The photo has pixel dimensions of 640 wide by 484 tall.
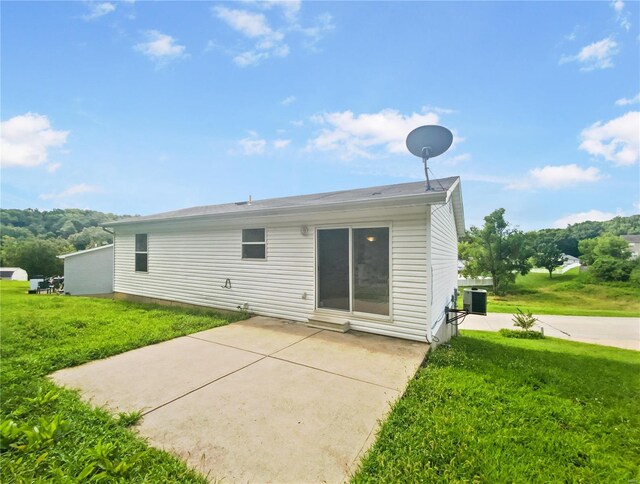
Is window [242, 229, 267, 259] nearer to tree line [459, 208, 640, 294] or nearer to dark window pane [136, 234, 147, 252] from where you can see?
dark window pane [136, 234, 147, 252]

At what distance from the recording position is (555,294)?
64.8 ft

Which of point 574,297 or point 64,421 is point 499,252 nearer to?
point 574,297

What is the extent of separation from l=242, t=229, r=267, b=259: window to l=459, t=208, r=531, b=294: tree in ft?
61.8

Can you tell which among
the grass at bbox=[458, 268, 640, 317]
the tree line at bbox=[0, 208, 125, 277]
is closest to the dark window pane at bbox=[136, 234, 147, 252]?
the tree line at bbox=[0, 208, 125, 277]

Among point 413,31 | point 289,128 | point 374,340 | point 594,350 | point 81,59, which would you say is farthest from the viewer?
point 289,128

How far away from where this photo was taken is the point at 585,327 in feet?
31.6

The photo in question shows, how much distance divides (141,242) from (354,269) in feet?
25.7

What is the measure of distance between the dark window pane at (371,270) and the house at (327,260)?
20 mm

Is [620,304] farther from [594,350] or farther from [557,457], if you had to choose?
[557,457]

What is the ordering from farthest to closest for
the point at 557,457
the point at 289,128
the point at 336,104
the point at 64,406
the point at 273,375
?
the point at 289,128 → the point at 336,104 → the point at 273,375 → the point at 64,406 → the point at 557,457

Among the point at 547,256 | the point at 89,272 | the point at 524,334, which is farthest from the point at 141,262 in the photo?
the point at 547,256

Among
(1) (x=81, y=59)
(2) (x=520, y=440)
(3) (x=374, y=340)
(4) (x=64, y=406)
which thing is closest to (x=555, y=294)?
(3) (x=374, y=340)

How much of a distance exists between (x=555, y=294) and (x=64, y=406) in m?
26.0

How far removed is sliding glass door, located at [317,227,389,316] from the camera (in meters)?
5.26
